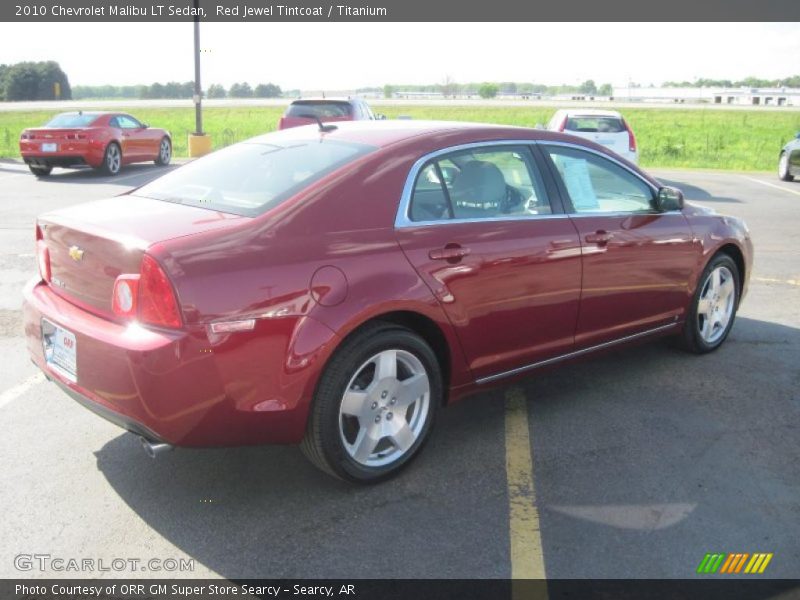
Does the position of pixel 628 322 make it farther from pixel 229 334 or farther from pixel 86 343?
pixel 86 343

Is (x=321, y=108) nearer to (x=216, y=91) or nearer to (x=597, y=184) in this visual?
(x=597, y=184)

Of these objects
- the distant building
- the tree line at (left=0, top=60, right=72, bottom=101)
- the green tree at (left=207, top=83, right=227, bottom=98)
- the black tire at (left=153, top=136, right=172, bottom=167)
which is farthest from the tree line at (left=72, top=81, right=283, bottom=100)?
the black tire at (left=153, top=136, right=172, bottom=167)

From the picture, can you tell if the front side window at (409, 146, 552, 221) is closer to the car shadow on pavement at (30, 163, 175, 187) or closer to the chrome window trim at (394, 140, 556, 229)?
the chrome window trim at (394, 140, 556, 229)

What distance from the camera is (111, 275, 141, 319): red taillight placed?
3.13 meters

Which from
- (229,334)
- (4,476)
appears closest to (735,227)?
(229,334)

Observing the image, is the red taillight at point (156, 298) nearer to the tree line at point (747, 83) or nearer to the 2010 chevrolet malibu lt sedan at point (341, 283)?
the 2010 chevrolet malibu lt sedan at point (341, 283)

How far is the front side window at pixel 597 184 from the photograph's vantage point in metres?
4.53

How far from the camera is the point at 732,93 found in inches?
5079

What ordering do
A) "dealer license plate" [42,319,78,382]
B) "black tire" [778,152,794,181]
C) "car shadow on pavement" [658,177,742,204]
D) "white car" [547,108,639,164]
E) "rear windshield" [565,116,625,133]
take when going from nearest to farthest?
"dealer license plate" [42,319,78,382], "car shadow on pavement" [658,177,742,204], "white car" [547,108,639,164], "rear windshield" [565,116,625,133], "black tire" [778,152,794,181]

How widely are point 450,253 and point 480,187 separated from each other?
53 cm

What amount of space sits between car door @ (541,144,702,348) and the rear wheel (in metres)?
16.6

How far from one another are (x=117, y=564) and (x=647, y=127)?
4431cm

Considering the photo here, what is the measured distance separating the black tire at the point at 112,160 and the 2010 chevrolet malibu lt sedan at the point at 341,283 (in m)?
13.8

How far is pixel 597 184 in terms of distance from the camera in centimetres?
474
